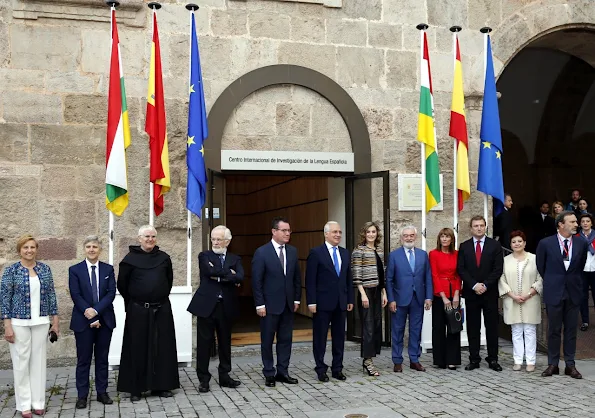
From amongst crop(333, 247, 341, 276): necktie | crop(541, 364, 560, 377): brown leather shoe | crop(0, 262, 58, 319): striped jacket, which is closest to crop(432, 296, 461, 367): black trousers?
crop(541, 364, 560, 377): brown leather shoe

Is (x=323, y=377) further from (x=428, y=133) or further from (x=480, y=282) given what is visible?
(x=428, y=133)

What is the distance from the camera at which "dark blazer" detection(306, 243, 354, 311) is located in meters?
7.91

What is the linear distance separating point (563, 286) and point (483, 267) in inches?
34.9

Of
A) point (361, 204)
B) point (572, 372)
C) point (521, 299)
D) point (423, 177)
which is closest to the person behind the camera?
point (572, 372)

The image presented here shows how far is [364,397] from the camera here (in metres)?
7.11

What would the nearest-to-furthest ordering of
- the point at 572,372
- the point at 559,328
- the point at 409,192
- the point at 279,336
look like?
the point at 279,336 < the point at 572,372 < the point at 559,328 < the point at 409,192

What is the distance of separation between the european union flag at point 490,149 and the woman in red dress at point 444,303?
5.01 ft

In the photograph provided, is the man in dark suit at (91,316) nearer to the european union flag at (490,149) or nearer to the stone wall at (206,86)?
the stone wall at (206,86)

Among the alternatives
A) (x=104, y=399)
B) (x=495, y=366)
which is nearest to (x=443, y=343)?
(x=495, y=366)

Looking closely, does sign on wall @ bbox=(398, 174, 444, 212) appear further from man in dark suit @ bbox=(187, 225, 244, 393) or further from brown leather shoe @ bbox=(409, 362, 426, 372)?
man in dark suit @ bbox=(187, 225, 244, 393)

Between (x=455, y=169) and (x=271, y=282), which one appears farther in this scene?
(x=455, y=169)

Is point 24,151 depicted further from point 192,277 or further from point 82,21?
point 192,277

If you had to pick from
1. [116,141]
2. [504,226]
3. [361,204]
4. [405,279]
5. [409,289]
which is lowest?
[409,289]

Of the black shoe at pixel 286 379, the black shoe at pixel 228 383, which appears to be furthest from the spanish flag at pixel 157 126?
the black shoe at pixel 286 379
